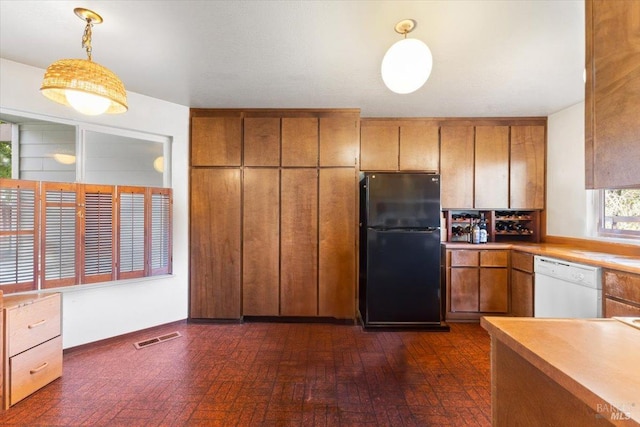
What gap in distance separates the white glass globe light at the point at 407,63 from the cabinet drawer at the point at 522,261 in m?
2.36

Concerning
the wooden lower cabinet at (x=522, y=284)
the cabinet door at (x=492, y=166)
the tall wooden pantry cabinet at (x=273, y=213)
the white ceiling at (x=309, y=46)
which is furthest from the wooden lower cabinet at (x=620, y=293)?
the tall wooden pantry cabinet at (x=273, y=213)

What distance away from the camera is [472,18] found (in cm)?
179

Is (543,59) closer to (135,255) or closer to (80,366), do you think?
(135,255)

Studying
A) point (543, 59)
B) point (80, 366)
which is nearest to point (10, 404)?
point (80, 366)

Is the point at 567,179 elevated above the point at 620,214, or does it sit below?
above

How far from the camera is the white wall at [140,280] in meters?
2.45

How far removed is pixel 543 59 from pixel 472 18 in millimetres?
932

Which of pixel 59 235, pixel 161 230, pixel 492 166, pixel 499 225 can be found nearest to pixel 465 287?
pixel 499 225

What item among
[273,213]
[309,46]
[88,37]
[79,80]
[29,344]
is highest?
[309,46]

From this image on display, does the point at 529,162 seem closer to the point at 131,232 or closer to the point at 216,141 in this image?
the point at 216,141

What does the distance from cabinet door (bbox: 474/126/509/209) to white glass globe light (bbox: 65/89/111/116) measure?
3.78 metres

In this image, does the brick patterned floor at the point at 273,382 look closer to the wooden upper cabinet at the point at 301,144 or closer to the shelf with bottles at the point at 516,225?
the shelf with bottles at the point at 516,225

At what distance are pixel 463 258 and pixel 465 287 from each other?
13.4 inches

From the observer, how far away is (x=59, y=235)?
2.57 meters
